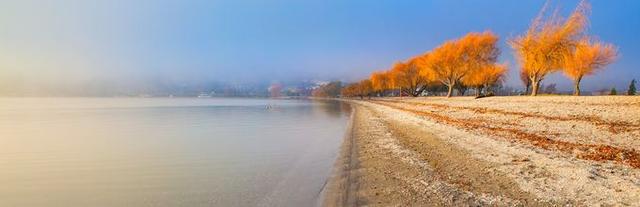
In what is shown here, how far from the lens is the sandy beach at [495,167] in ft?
38.4

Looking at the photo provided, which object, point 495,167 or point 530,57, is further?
point 530,57

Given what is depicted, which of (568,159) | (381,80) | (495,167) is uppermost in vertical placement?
(381,80)

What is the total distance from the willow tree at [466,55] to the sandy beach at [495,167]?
56791 mm

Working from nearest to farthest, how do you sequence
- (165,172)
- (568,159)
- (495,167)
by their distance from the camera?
(495,167)
(568,159)
(165,172)

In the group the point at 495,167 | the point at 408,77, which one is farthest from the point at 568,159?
the point at 408,77

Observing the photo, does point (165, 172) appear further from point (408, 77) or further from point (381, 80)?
point (381, 80)

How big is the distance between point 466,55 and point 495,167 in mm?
74902

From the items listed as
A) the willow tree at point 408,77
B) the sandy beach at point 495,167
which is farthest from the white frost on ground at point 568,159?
the willow tree at point 408,77

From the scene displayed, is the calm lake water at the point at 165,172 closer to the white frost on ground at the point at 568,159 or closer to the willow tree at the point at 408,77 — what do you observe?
the white frost on ground at the point at 568,159

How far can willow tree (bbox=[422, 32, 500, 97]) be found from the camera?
84.1 metres

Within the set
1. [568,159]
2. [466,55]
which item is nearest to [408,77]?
[466,55]

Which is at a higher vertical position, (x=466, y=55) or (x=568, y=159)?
(x=466, y=55)

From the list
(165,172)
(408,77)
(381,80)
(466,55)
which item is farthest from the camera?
(381,80)

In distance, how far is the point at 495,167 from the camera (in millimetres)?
15766
